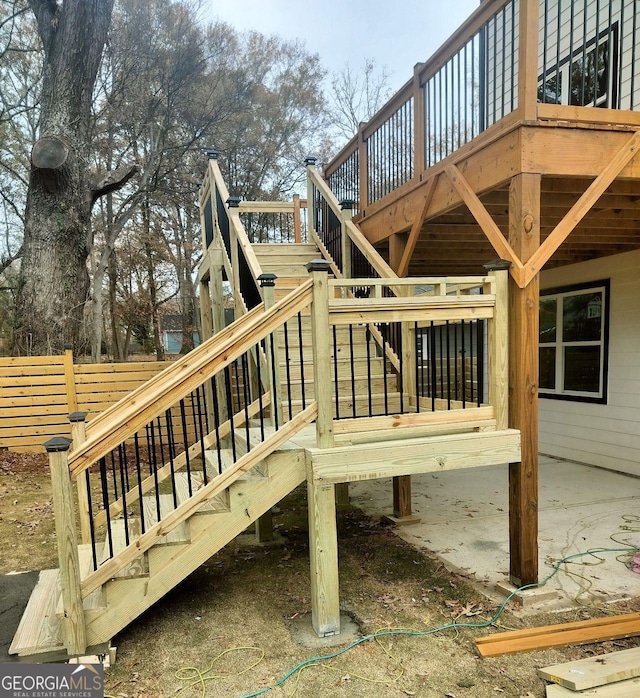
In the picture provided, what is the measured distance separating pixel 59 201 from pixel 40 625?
6.65 meters

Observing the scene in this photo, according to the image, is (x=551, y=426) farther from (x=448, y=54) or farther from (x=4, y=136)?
(x=4, y=136)

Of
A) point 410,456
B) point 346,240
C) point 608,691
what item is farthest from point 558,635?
point 346,240

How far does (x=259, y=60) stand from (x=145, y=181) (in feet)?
17.7

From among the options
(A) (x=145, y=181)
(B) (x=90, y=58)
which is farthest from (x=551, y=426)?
(A) (x=145, y=181)

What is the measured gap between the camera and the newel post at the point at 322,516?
2779 millimetres

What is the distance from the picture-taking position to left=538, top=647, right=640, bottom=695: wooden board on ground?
219cm

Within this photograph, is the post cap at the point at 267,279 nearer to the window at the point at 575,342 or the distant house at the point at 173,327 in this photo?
the window at the point at 575,342

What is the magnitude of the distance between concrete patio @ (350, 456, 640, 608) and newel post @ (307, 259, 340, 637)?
1.19 meters

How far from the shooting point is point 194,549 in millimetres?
2732

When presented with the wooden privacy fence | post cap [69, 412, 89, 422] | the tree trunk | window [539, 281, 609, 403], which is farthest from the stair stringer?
the tree trunk

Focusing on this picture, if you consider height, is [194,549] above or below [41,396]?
below

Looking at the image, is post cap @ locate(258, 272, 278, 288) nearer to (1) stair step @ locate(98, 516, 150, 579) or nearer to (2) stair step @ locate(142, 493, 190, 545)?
(2) stair step @ locate(142, 493, 190, 545)

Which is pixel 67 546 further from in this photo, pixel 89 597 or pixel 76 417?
pixel 76 417

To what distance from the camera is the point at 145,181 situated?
11430 millimetres
